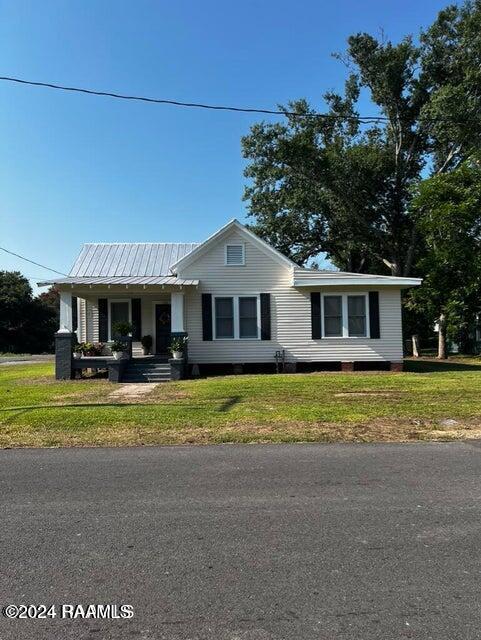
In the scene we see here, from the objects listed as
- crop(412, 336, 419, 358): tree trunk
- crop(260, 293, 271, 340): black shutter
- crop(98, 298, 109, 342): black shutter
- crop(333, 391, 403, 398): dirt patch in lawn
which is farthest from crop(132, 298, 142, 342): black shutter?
crop(412, 336, 419, 358): tree trunk

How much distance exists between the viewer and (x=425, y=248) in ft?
99.6

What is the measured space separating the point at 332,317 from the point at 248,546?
15.5 meters

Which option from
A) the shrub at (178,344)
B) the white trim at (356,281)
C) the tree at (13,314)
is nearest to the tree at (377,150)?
the white trim at (356,281)

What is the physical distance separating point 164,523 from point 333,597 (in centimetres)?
169

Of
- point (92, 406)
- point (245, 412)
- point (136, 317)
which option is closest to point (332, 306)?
point (136, 317)

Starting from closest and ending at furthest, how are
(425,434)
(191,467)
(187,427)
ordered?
(191,467), (425,434), (187,427)

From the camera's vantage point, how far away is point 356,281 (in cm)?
1834

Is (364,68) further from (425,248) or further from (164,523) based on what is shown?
(164,523)

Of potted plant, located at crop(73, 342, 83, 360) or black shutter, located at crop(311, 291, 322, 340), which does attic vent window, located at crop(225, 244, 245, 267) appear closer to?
black shutter, located at crop(311, 291, 322, 340)

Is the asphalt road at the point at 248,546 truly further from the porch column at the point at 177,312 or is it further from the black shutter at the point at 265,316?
the black shutter at the point at 265,316

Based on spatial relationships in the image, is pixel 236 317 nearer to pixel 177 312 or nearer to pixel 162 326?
pixel 177 312

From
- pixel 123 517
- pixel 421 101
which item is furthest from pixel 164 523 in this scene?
pixel 421 101

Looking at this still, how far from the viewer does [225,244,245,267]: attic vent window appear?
19.1 m

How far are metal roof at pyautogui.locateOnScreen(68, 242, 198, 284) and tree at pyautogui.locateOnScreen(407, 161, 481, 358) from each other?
1099cm
